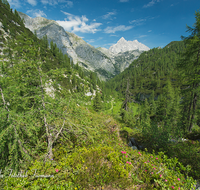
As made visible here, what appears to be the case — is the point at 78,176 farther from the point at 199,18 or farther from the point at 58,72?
the point at 199,18

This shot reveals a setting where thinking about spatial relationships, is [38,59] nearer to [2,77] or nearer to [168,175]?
[2,77]

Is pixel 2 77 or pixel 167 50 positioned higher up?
pixel 167 50

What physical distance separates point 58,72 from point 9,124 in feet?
8.61

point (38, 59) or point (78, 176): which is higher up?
point (38, 59)

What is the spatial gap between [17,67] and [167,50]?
239 metres

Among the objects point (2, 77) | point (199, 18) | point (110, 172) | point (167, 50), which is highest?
point (167, 50)

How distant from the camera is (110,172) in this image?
365cm

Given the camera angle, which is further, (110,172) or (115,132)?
(115,132)

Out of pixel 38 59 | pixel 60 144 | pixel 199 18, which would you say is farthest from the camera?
pixel 199 18

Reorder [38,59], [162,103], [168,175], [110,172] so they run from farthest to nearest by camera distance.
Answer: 1. [162,103]
2. [38,59]
3. [168,175]
4. [110,172]

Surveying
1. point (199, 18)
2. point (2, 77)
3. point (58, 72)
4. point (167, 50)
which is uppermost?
point (167, 50)

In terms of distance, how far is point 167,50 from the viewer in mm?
185750

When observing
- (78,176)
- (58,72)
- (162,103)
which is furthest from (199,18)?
(162,103)

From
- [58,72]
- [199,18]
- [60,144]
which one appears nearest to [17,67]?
[58,72]
